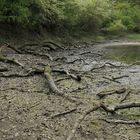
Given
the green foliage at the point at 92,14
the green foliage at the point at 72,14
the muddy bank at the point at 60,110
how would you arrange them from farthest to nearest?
the green foliage at the point at 92,14 < the green foliage at the point at 72,14 < the muddy bank at the point at 60,110

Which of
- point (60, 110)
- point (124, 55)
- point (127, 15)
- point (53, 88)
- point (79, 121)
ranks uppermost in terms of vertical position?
point (79, 121)

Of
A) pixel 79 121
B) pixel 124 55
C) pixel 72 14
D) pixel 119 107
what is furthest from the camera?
pixel 72 14

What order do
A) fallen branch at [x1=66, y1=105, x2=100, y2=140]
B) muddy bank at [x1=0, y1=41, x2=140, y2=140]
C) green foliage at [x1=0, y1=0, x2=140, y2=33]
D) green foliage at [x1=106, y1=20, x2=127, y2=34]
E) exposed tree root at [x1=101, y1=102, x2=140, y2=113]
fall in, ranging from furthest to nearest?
green foliage at [x1=106, y1=20, x2=127, y2=34], green foliage at [x1=0, y1=0, x2=140, y2=33], exposed tree root at [x1=101, y1=102, x2=140, y2=113], muddy bank at [x1=0, y1=41, x2=140, y2=140], fallen branch at [x1=66, y1=105, x2=100, y2=140]

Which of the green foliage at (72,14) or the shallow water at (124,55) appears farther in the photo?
the shallow water at (124,55)

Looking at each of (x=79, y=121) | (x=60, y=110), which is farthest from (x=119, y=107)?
(x=79, y=121)

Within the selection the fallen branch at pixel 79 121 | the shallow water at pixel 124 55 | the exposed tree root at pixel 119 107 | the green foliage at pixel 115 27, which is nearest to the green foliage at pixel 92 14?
the green foliage at pixel 115 27

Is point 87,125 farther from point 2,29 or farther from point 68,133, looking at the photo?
point 2,29

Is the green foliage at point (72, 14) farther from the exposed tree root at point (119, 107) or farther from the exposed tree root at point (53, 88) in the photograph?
→ the exposed tree root at point (119, 107)

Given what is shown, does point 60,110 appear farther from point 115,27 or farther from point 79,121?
point 115,27

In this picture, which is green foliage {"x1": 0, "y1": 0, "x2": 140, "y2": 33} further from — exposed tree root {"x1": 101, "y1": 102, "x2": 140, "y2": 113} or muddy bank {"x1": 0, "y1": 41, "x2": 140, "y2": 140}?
exposed tree root {"x1": 101, "y1": 102, "x2": 140, "y2": 113}

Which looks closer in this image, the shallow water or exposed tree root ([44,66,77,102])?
exposed tree root ([44,66,77,102])

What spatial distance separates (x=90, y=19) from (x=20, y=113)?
4049 centimetres

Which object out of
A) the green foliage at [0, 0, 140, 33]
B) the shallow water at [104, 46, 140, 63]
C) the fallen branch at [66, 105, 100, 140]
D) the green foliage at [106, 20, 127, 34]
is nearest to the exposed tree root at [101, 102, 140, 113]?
the fallen branch at [66, 105, 100, 140]

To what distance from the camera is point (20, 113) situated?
995 cm
